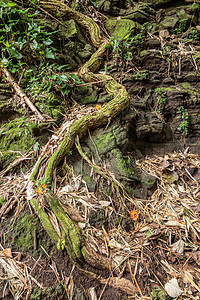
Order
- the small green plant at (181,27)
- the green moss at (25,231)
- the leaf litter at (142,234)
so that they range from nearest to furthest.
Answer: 1. the leaf litter at (142,234)
2. the green moss at (25,231)
3. the small green plant at (181,27)

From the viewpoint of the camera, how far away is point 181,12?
366cm

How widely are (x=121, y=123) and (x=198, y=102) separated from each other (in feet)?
4.84

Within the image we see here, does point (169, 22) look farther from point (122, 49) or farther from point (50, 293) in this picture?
point (50, 293)

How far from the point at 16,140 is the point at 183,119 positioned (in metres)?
2.69

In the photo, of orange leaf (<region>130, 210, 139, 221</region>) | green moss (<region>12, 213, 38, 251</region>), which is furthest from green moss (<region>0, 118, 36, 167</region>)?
orange leaf (<region>130, 210, 139, 221</region>)

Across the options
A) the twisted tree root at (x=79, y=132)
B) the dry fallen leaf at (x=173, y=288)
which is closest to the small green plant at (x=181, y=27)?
the twisted tree root at (x=79, y=132)

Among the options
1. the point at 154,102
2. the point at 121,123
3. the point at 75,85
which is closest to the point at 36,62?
the point at 75,85

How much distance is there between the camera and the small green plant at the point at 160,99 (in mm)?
2982

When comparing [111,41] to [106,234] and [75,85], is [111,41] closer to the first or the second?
[75,85]

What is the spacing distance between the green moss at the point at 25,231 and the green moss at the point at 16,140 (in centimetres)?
85

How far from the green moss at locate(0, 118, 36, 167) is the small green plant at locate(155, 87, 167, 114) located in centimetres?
211

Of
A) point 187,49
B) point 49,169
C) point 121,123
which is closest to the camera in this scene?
point 49,169

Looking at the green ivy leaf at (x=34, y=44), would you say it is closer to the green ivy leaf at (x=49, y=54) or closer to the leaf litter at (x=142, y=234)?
the green ivy leaf at (x=49, y=54)

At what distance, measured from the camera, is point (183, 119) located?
9.55 ft
